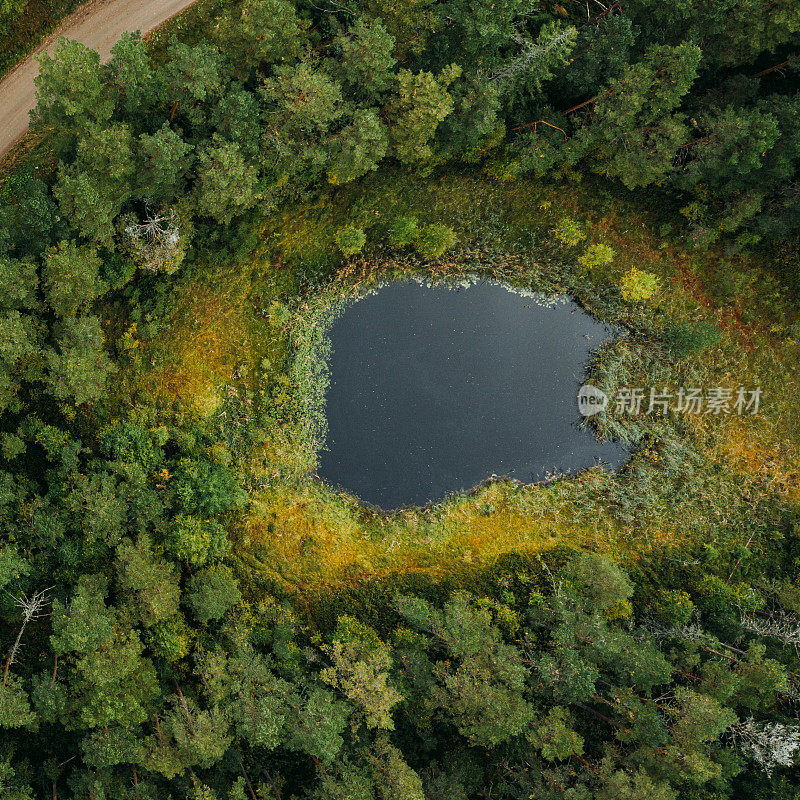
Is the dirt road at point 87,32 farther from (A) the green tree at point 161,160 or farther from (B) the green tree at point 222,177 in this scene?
(B) the green tree at point 222,177

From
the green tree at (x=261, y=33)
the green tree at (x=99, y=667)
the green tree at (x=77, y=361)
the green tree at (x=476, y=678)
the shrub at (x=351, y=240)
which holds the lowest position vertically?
the green tree at (x=476, y=678)

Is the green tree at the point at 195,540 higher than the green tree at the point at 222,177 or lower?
lower

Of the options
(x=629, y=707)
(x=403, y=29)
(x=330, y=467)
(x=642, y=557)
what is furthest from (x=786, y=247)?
(x=330, y=467)

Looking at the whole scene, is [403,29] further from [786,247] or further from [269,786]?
[269,786]

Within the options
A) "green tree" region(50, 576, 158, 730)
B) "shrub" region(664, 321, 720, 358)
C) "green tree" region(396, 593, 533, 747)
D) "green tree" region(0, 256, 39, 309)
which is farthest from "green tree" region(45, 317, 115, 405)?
"shrub" region(664, 321, 720, 358)

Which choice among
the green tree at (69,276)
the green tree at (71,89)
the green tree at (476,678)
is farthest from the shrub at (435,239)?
the green tree at (476,678)

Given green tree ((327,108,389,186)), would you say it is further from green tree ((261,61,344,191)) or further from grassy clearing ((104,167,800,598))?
grassy clearing ((104,167,800,598))

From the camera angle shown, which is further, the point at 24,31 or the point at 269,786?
the point at 24,31
